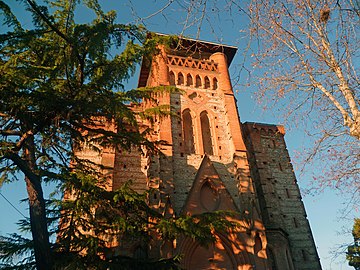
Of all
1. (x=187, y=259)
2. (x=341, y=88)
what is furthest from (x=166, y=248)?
(x=341, y=88)

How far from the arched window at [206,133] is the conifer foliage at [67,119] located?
827cm

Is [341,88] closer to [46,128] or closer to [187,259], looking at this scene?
[46,128]

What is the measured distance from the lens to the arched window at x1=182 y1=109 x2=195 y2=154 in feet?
57.1

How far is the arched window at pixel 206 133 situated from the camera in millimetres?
17750

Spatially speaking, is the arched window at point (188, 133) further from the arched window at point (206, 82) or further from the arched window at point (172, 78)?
the arched window at point (206, 82)

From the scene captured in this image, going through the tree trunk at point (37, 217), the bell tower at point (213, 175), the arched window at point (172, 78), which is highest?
the arched window at point (172, 78)

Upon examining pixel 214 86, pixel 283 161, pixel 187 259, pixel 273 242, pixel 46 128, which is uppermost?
pixel 214 86

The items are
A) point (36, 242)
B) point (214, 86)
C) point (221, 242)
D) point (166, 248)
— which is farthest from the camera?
point (214, 86)

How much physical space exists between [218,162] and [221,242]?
4.26m

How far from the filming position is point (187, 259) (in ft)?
43.2

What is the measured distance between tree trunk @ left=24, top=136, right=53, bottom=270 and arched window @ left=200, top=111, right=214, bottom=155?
35.4 ft

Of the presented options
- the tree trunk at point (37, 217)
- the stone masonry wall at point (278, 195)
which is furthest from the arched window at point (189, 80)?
the tree trunk at point (37, 217)

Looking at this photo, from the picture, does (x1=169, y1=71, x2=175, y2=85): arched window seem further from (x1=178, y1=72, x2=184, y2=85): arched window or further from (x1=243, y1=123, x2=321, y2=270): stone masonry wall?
(x1=243, y1=123, x2=321, y2=270): stone masonry wall

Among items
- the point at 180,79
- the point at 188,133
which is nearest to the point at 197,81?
the point at 180,79
